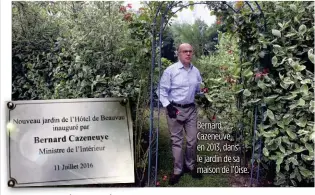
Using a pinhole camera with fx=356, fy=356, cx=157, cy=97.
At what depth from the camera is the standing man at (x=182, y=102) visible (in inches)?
104

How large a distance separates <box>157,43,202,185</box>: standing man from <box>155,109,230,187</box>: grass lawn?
0.12ft

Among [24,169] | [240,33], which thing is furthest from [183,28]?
[24,169]

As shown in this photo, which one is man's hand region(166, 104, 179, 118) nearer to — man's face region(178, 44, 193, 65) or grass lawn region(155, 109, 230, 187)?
Result: grass lawn region(155, 109, 230, 187)

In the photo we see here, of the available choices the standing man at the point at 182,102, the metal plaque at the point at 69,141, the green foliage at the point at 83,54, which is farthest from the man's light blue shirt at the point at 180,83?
the metal plaque at the point at 69,141

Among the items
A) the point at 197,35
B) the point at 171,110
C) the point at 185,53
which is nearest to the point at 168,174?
the point at 171,110

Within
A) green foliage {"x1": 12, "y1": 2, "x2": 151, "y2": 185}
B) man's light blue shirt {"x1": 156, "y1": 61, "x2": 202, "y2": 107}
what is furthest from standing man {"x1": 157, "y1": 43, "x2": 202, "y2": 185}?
green foliage {"x1": 12, "y1": 2, "x2": 151, "y2": 185}

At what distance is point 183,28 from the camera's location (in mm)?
2633

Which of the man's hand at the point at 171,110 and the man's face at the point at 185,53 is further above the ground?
the man's face at the point at 185,53

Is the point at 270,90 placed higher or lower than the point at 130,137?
higher

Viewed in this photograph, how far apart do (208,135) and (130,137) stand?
59 centimetres

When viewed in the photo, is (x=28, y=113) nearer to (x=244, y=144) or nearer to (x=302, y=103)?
(x=244, y=144)

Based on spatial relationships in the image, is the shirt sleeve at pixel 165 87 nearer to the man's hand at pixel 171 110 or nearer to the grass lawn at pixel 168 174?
the man's hand at pixel 171 110

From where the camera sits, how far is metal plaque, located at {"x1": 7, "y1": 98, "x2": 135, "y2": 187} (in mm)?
2633

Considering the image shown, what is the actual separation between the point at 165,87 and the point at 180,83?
115 mm
